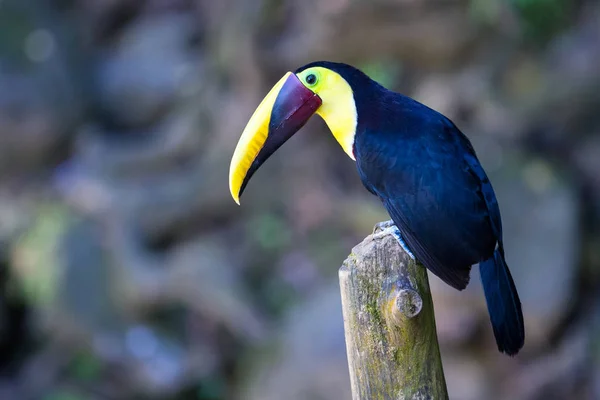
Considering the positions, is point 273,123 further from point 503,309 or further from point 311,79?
point 503,309

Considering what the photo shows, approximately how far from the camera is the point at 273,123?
2.05 m

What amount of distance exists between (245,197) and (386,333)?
346 cm

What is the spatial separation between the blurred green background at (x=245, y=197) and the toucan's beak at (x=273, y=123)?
1869 mm

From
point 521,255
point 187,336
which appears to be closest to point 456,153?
point 521,255

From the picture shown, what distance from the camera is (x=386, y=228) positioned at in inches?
78.4

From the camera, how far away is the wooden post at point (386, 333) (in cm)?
171

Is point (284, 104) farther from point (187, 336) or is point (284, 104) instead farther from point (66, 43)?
point (66, 43)

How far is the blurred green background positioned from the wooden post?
192 centimetres

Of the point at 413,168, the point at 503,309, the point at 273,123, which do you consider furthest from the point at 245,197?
the point at 503,309

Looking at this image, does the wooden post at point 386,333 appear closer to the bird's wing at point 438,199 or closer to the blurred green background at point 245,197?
the bird's wing at point 438,199

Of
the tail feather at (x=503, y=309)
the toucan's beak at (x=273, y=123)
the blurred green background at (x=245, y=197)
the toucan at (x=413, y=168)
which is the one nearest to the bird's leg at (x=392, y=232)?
the toucan at (x=413, y=168)

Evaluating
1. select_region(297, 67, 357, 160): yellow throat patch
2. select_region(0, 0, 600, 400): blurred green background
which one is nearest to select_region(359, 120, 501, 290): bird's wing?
select_region(297, 67, 357, 160): yellow throat patch

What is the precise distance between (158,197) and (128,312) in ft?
2.69

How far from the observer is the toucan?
189 cm
